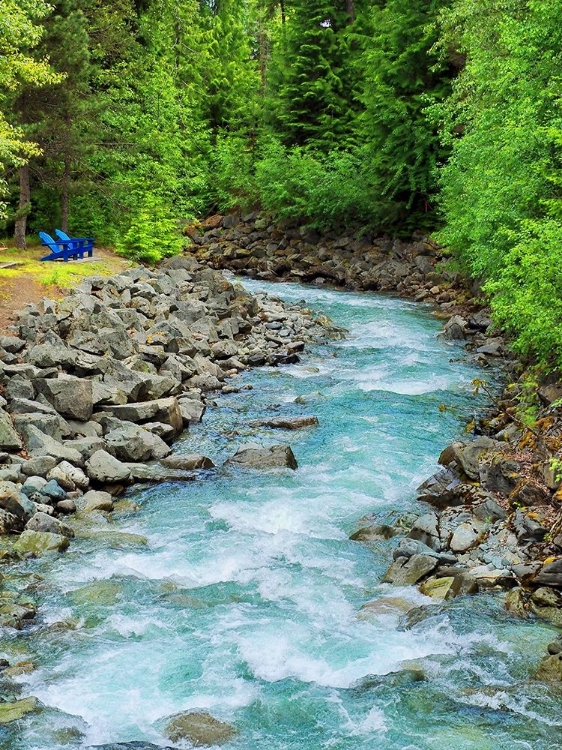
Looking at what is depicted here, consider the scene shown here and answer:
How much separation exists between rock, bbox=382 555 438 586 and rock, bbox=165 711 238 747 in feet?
10.2

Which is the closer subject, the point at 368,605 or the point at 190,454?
the point at 368,605

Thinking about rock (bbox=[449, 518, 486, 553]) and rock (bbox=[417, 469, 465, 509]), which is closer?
rock (bbox=[449, 518, 486, 553])

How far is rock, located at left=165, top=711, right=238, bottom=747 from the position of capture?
646 centimetres

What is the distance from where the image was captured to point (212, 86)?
45.7 m

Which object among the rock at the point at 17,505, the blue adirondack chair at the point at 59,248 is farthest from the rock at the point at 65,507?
the blue adirondack chair at the point at 59,248

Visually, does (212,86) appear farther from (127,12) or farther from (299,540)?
(299,540)

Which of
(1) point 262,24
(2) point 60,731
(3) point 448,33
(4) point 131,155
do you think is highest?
(1) point 262,24

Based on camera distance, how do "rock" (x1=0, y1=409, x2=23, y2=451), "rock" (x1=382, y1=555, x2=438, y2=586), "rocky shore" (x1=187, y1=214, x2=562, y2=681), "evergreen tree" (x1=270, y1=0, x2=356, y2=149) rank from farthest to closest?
1. "evergreen tree" (x1=270, y1=0, x2=356, y2=149)
2. "rock" (x1=0, y1=409, x2=23, y2=451)
3. "rock" (x1=382, y1=555, x2=438, y2=586)
4. "rocky shore" (x1=187, y1=214, x2=562, y2=681)

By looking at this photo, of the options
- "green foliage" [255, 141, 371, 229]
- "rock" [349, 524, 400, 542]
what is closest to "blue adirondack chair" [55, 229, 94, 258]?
"green foliage" [255, 141, 371, 229]

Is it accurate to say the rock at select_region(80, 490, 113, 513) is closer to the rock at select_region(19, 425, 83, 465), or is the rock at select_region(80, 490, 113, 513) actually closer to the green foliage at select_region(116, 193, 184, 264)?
the rock at select_region(19, 425, 83, 465)

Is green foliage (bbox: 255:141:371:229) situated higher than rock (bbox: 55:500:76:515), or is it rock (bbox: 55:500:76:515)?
green foliage (bbox: 255:141:371:229)

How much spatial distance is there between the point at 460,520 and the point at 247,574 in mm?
2955

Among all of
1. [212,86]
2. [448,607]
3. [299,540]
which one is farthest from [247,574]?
[212,86]

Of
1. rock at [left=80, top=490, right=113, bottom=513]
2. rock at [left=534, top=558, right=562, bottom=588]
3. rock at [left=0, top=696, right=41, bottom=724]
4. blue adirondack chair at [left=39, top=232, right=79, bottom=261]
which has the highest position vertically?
blue adirondack chair at [left=39, top=232, right=79, bottom=261]
